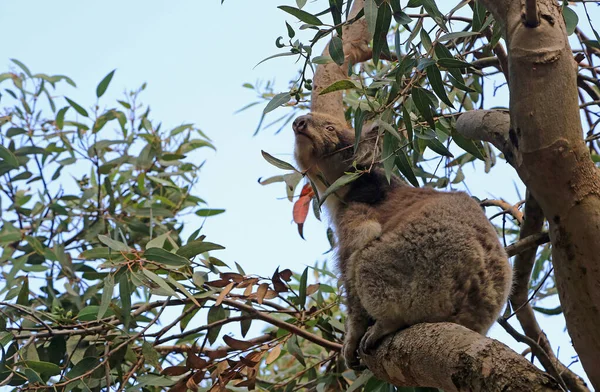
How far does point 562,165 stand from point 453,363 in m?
0.62

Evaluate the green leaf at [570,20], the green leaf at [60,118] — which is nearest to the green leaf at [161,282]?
the green leaf at [570,20]

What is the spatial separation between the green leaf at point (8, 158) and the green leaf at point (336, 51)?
2682 millimetres

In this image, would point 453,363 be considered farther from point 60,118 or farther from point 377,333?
point 60,118

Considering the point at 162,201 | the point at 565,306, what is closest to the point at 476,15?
the point at 565,306

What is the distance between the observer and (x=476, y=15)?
115 inches

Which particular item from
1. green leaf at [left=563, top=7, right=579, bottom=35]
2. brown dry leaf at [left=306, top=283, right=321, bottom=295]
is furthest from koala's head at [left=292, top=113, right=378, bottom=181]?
green leaf at [left=563, top=7, right=579, bottom=35]

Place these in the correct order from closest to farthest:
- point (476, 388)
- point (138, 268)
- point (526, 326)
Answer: point (476, 388) < point (138, 268) < point (526, 326)

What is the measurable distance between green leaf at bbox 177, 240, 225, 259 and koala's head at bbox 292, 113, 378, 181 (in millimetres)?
679

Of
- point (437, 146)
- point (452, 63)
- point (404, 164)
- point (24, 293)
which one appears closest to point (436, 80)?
point (452, 63)

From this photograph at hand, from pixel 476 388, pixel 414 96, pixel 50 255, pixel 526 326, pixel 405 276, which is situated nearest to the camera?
pixel 476 388

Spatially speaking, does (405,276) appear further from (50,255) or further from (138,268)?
(50,255)

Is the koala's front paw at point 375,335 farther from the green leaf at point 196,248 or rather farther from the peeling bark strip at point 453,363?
the green leaf at point 196,248

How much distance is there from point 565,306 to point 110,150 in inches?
151

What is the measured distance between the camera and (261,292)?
3.17 metres
